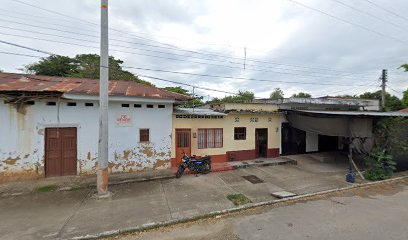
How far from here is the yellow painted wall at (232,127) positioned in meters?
10.7

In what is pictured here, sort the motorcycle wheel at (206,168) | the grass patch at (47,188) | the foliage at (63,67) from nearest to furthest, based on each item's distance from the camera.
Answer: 1. the grass patch at (47,188)
2. the motorcycle wheel at (206,168)
3. the foliage at (63,67)

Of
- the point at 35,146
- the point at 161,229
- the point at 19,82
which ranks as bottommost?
the point at 161,229

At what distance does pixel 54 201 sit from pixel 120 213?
2.48 m

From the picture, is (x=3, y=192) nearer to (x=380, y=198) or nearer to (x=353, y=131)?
(x=380, y=198)

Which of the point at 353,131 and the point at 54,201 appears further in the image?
the point at 353,131

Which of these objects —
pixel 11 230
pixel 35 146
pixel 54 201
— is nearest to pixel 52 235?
pixel 11 230

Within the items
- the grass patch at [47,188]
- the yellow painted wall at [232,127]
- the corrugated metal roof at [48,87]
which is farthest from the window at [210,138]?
the grass patch at [47,188]

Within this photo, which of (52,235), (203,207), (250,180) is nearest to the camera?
(52,235)

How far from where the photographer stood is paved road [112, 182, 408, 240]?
15.4 feet

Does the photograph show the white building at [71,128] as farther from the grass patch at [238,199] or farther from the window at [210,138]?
the grass patch at [238,199]

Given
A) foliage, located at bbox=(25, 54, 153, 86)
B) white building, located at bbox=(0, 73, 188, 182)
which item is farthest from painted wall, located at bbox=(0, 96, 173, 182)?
foliage, located at bbox=(25, 54, 153, 86)

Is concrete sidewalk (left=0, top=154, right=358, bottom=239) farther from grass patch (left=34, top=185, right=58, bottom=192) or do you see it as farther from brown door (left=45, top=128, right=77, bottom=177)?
A: brown door (left=45, top=128, right=77, bottom=177)

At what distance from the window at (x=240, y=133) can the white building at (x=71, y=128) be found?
3.86 meters

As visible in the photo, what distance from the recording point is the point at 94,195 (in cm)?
705
